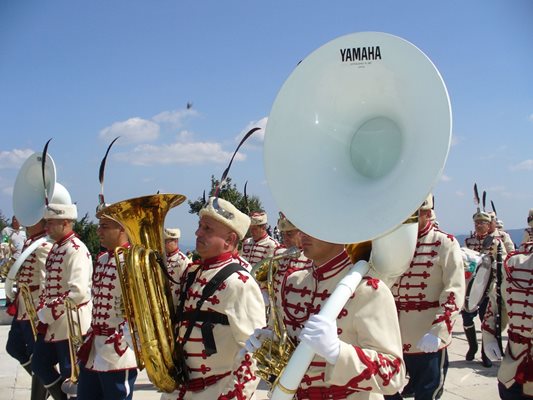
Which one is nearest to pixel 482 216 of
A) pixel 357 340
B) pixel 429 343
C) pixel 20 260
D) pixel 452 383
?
pixel 452 383

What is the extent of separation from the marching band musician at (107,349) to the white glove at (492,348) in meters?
2.89

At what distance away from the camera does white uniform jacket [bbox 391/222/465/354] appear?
16.6 ft

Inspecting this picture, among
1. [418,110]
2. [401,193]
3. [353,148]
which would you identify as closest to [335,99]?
[353,148]

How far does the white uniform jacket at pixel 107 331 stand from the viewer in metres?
4.87

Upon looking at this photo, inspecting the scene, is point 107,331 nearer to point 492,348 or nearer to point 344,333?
point 344,333

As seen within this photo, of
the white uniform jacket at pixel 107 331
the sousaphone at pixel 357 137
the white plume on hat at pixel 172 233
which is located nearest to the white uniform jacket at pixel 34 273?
the white uniform jacket at pixel 107 331

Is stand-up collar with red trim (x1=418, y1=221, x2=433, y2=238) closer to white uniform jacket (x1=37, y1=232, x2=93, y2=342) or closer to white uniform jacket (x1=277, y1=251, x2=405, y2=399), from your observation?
white uniform jacket (x1=277, y1=251, x2=405, y2=399)

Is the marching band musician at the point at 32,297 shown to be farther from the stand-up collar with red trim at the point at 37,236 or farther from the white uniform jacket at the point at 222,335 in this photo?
the white uniform jacket at the point at 222,335

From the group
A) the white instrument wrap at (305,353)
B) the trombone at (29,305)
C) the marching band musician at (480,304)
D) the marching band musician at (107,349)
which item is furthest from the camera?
the marching band musician at (480,304)

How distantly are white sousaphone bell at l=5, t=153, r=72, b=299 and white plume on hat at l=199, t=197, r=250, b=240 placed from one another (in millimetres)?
3470

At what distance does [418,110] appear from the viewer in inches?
82.1

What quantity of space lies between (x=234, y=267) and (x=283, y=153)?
1.38 m

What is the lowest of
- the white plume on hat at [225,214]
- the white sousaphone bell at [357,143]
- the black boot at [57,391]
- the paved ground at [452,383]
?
the paved ground at [452,383]

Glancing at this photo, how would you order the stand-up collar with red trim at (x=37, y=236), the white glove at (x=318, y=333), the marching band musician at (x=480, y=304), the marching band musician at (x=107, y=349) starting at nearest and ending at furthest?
the white glove at (x=318, y=333)
the marching band musician at (x=107, y=349)
the stand-up collar with red trim at (x=37, y=236)
the marching band musician at (x=480, y=304)
